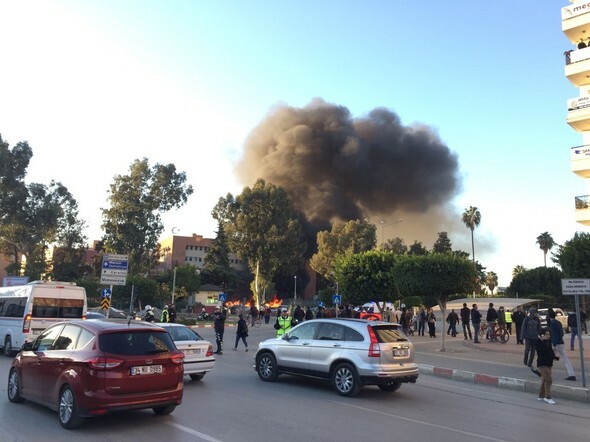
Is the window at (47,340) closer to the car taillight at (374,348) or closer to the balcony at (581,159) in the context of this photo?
the car taillight at (374,348)

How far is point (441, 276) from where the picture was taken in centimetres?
1889

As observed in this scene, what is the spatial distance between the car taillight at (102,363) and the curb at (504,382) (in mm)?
9224

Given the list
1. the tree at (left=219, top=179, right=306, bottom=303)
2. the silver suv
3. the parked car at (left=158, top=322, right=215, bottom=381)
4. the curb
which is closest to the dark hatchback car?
the parked car at (left=158, top=322, right=215, bottom=381)

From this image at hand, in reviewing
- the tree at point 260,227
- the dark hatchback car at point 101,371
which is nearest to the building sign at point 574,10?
the tree at point 260,227

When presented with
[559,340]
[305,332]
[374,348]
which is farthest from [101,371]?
[559,340]

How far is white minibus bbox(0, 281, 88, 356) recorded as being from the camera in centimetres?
1330

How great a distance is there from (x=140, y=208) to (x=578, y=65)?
40.0 metres

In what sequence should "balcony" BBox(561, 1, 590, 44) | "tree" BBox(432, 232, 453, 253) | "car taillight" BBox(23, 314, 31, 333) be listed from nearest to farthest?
"car taillight" BBox(23, 314, 31, 333), "balcony" BBox(561, 1, 590, 44), "tree" BBox(432, 232, 453, 253)

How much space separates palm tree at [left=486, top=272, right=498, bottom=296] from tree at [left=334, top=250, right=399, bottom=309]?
78.3 meters

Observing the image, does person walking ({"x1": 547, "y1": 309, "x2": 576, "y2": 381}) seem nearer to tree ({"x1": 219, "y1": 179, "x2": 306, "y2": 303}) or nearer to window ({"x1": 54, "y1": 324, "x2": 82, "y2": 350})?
window ({"x1": 54, "y1": 324, "x2": 82, "y2": 350})

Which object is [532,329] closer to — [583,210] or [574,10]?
[583,210]

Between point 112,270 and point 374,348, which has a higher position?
point 112,270

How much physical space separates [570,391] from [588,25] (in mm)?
36439

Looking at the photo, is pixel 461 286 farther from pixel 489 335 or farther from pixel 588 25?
pixel 588 25
